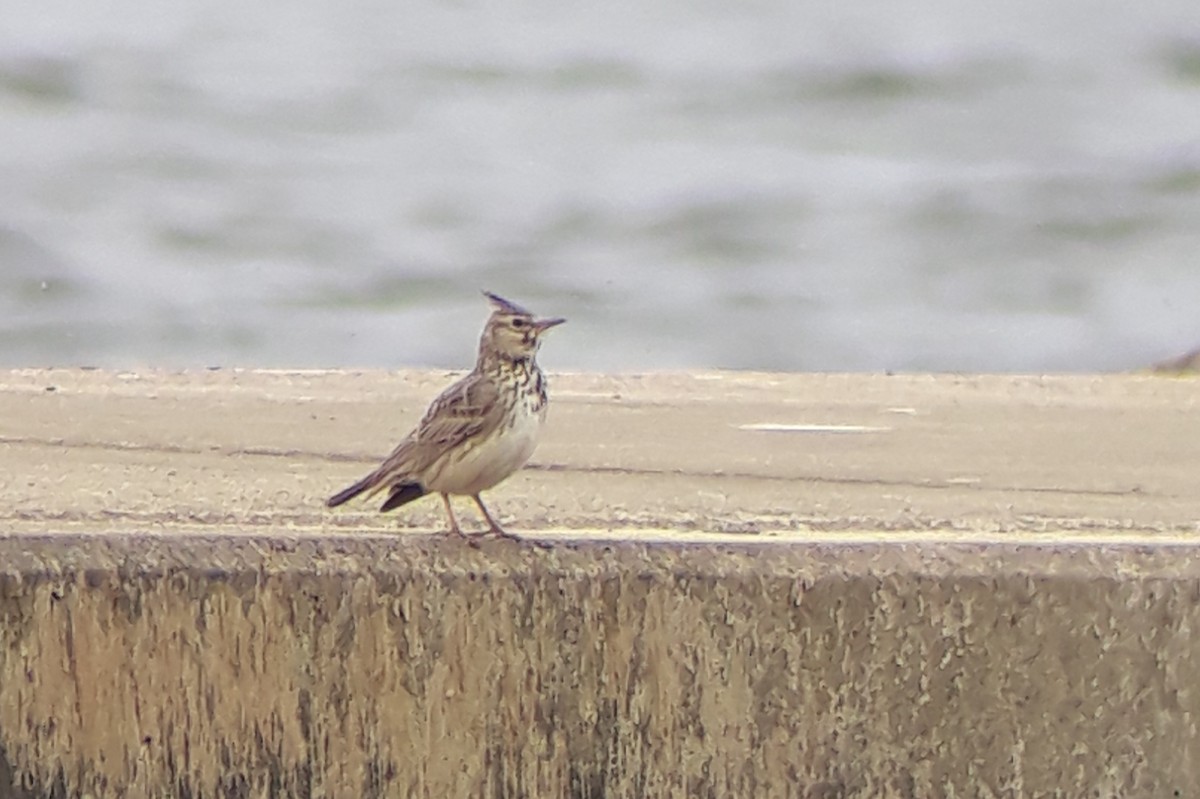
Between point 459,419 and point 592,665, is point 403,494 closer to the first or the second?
point 459,419

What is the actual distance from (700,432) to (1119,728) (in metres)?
1.31

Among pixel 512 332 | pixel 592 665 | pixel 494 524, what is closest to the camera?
pixel 592 665

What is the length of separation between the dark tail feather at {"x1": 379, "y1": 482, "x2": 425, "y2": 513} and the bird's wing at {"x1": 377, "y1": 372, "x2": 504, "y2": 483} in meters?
0.02

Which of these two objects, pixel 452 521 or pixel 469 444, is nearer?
pixel 452 521

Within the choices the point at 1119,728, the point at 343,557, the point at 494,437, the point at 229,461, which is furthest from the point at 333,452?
the point at 1119,728

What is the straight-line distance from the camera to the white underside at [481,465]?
11.3ft

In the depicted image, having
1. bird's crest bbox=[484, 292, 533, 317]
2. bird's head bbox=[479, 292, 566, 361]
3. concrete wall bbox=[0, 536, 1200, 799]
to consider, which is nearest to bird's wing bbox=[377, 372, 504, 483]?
bird's head bbox=[479, 292, 566, 361]

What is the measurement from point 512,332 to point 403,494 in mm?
396

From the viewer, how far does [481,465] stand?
3.44 m

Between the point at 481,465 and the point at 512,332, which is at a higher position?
the point at 512,332

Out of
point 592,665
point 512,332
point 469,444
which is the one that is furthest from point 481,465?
point 592,665

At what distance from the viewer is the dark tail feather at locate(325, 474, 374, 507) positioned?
11.0 feet

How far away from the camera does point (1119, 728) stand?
3.09 m

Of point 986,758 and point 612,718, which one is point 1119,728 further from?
point 612,718
